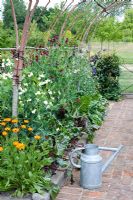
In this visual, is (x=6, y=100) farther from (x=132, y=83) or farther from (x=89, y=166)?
(x=132, y=83)

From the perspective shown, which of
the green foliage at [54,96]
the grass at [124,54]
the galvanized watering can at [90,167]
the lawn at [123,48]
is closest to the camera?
the galvanized watering can at [90,167]

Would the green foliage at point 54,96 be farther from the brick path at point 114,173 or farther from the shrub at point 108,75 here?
the shrub at point 108,75

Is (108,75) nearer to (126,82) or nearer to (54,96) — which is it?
(126,82)

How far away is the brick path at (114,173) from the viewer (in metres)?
3.34

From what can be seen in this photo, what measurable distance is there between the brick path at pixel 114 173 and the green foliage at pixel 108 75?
243cm

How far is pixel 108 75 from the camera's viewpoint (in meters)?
8.93

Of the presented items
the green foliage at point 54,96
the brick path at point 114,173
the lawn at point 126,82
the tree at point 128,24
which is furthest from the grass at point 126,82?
the green foliage at point 54,96

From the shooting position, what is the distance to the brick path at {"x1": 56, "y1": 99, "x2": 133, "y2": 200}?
334cm

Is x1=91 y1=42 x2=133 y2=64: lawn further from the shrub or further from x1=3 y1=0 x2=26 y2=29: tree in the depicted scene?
x1=3 y1=0 x2=26 y2=29: tree

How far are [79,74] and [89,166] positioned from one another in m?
2.88

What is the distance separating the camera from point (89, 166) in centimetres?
348

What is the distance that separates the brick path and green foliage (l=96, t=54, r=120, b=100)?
2.43 m

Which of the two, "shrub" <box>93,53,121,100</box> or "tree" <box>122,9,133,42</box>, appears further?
"tree" <box>122,9,133,42</box>

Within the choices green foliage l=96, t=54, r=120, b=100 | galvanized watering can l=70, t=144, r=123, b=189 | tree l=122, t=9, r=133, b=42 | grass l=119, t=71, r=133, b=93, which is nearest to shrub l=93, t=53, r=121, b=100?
green foliage l=96, t=54, r=120, b=100
